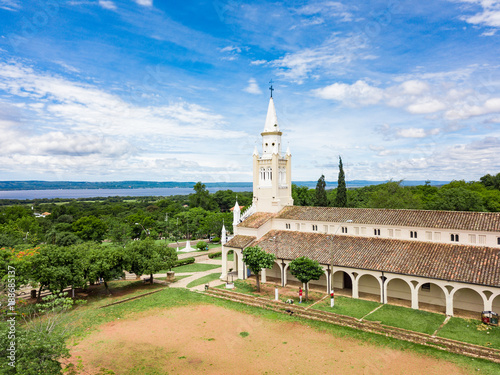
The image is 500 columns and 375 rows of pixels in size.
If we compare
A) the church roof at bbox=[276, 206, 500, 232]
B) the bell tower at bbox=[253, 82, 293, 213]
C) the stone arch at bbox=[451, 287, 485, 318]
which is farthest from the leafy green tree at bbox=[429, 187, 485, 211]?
the stone arch at bbox=[451, 287, 485, 318]

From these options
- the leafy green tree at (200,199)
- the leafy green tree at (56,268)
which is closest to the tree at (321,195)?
the leafy green tree at (200,199)

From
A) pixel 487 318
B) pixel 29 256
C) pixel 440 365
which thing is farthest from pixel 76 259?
pixel 487 318

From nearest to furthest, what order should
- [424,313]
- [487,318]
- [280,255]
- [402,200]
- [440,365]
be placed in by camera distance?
[440,365] < [487,318] < [424,313] < [280,255] < [402,200]

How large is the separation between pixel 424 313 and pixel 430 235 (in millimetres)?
6875

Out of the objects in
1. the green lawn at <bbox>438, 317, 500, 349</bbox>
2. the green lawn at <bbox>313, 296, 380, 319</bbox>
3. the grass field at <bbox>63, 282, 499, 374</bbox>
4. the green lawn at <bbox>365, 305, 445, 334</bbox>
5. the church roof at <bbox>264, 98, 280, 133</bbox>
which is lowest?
the grass field at <bbox>63, 282, 499, 374</bbox>

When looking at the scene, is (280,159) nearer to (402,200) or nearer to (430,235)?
(430,235)

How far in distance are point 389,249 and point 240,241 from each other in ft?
49.8

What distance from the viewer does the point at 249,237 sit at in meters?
35.0

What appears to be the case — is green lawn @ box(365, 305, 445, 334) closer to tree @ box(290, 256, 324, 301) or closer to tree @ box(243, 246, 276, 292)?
tree @ box(290, 256, 324, 301)

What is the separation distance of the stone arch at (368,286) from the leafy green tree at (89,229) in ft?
181

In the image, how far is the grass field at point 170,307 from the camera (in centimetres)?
1792

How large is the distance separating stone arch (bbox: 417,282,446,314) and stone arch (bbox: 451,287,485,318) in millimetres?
860

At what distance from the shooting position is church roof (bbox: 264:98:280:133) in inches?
1567

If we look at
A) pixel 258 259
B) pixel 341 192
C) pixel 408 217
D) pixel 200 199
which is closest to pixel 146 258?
pixel 258 259
